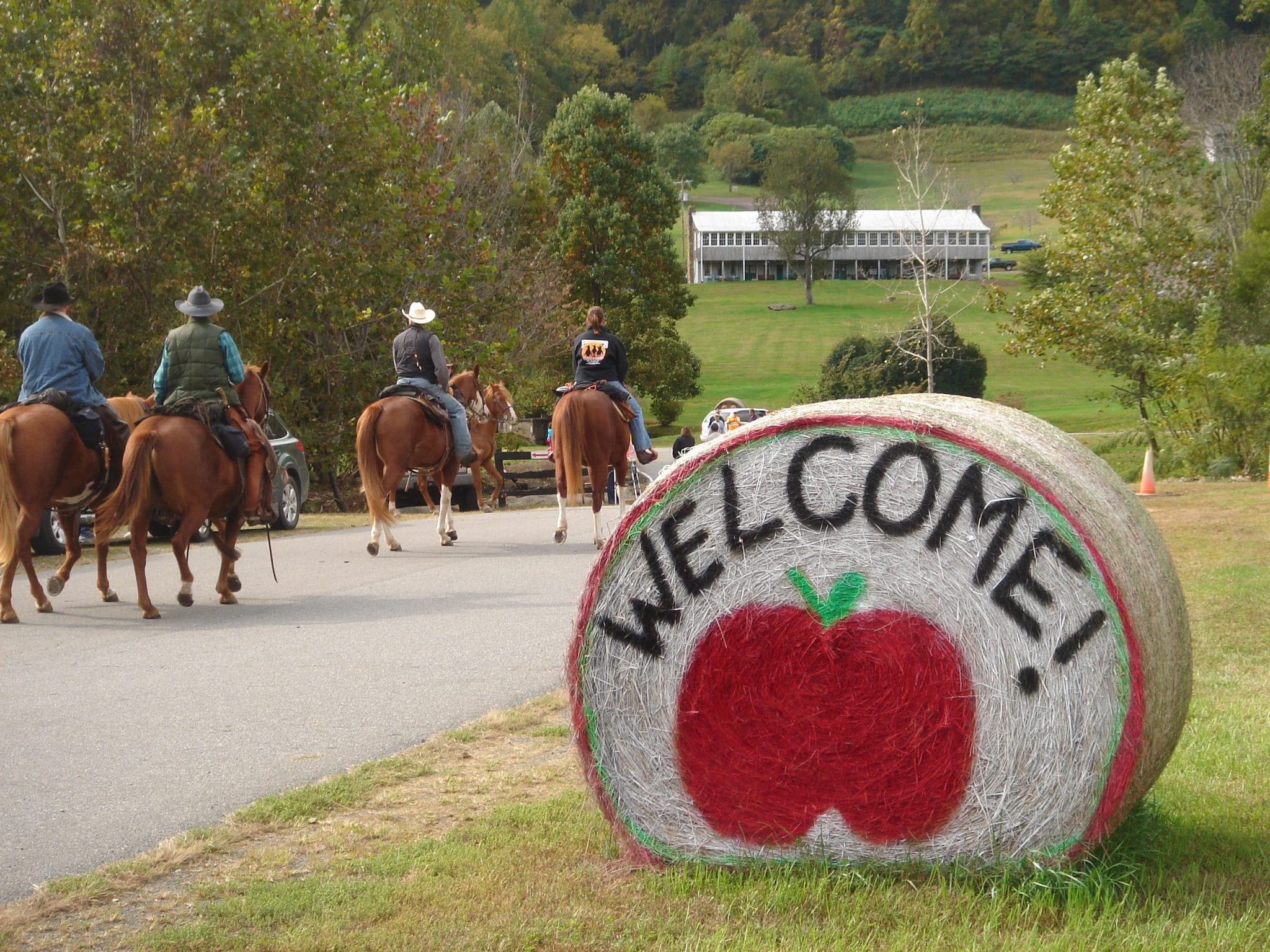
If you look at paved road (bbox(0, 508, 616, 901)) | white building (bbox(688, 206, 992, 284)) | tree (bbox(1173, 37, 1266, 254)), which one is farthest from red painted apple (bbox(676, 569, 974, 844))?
white building (bbox(688, 206, 992, 284))

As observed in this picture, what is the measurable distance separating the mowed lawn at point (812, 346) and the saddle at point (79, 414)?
2742 centimetres

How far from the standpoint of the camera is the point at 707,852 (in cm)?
503

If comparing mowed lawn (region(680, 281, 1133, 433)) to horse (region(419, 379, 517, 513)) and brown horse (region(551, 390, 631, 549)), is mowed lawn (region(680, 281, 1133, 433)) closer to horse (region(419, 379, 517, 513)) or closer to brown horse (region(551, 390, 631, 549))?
horse (region(419, 379, 517, 513))

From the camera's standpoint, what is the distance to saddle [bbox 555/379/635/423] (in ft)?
53.1

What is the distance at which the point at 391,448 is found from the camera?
52.3 ft

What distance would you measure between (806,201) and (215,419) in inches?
4118

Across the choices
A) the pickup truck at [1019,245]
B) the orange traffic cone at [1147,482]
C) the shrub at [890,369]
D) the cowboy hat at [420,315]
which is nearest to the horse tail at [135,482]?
the cowboy hat at [420,315]

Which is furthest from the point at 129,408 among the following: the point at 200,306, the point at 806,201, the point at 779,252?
the point at 779,252

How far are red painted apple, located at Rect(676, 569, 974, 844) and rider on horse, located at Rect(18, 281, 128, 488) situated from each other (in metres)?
8.40

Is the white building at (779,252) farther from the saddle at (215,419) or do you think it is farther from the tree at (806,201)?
the saddle at (215,419)

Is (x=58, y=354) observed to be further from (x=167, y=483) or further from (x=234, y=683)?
(x=234, y=683)

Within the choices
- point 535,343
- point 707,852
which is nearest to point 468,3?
point 535,343

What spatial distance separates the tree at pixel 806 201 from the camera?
112188mm

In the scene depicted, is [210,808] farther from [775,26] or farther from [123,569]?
[775,26]
